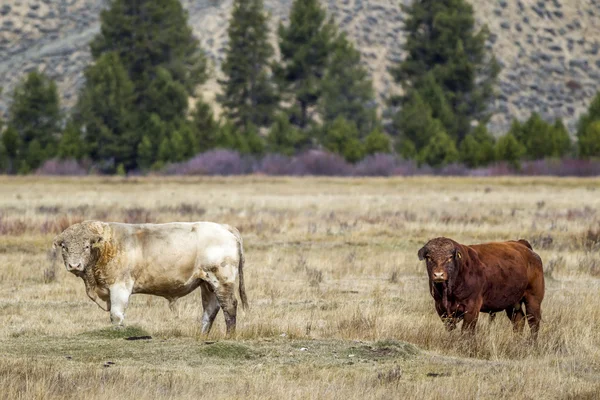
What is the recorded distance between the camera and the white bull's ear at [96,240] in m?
12.5

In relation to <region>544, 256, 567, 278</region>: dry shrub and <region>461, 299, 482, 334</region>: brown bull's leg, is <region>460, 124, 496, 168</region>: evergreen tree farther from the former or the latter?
<region>461, 299, 482, 334</region>: brown bull's leg

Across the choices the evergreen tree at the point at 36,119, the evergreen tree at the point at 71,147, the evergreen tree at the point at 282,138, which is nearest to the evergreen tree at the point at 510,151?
the evergreen tree at the point at 282,138

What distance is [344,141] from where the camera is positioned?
7344 centimetres

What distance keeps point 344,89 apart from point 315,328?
6729 centimetres

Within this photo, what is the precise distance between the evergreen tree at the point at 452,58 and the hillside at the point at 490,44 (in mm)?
17334

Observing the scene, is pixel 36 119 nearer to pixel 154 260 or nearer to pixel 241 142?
pixel 241 142

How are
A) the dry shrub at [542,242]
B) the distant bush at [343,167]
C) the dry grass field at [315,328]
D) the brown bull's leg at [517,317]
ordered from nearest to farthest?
the dry grass field at [315,328] < the brown bull's leg at [517,317] < the dry shrub at [542,242] < the distant bush at [343,167]

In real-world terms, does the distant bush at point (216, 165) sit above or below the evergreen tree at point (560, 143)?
below

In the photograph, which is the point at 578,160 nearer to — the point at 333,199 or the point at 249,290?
the point at 333,199

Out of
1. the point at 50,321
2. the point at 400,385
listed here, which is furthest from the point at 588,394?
the point at 50,321

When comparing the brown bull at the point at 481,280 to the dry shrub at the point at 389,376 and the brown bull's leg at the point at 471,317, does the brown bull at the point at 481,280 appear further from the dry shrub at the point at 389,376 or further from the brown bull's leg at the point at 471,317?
the dry shrub at the point at 389,376

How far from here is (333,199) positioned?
140 feet

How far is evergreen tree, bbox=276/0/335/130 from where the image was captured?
270 feet

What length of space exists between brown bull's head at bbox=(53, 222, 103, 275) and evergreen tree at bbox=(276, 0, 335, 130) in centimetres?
6941
